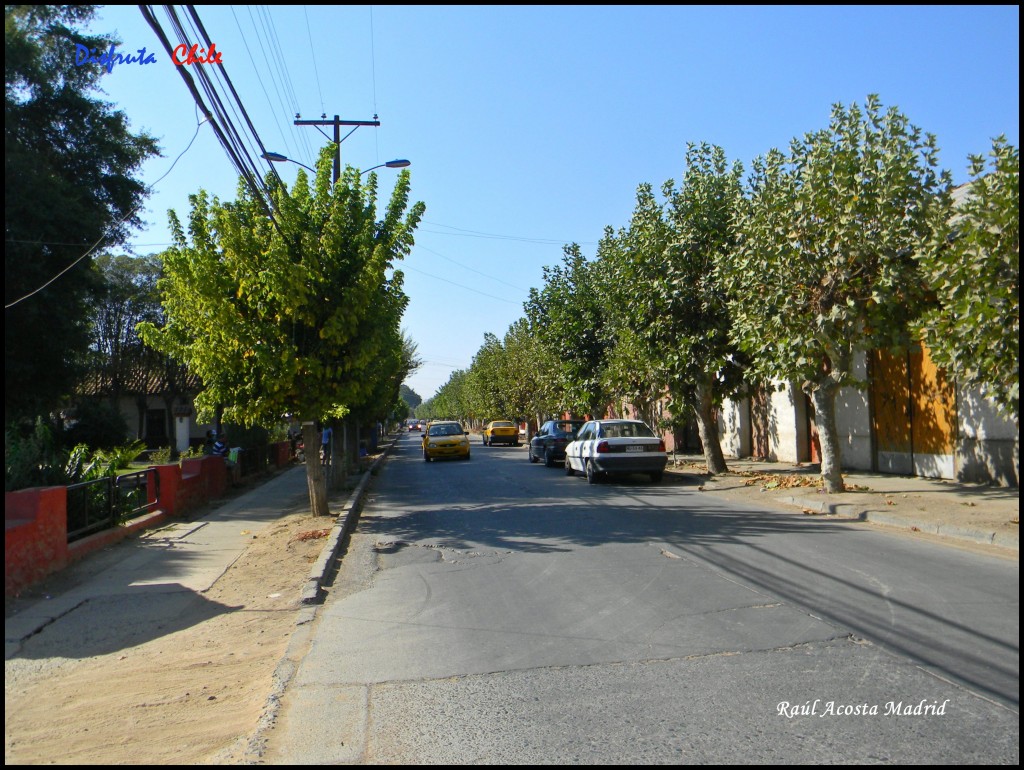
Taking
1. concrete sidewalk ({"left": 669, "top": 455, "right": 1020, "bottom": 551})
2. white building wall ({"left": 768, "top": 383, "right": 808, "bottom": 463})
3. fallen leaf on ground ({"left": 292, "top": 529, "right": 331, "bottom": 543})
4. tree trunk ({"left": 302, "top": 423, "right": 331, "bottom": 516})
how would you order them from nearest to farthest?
concrete sidewalk ({"left": 669, "top": 455, "right": 1020, "bottom": 551}) < fallen leaf on ground ({"left": 292, "top": 529, "right": 331, "bottom": 543}) < tree trunk ({"left": 302, "top": 423, "right": 331, "bottom": 516}) < white building wall ({"left": 768, "top": 383, "right": 808, "bottom": 463})

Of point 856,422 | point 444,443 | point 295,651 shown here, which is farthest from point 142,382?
point 295,651

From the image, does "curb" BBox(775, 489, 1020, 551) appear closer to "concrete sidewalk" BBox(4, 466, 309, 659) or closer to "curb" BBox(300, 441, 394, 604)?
"curb" BBox(300, 441, 394, 604)

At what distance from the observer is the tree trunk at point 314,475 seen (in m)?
14.3

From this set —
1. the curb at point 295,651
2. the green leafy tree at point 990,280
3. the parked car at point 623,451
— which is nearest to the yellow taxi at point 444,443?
the parked car at point 623,451

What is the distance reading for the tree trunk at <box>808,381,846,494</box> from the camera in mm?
14828

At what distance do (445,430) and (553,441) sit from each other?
8.05m

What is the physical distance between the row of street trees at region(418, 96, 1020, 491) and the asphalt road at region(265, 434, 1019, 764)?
3.09 m

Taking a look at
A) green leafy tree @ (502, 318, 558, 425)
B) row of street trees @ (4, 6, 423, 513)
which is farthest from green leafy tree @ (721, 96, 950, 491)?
green leafy tree @ (502, 318, 558, 425)

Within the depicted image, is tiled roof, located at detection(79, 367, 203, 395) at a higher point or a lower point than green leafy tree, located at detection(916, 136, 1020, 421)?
higher

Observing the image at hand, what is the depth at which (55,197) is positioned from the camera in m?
19.8

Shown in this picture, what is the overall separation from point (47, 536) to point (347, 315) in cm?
560

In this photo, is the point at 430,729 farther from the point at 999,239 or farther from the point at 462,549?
the point at 999,239

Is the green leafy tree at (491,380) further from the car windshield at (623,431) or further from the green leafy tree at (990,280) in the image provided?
the green leafy tree at (990,280)

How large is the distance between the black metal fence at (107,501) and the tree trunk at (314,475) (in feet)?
9.23
